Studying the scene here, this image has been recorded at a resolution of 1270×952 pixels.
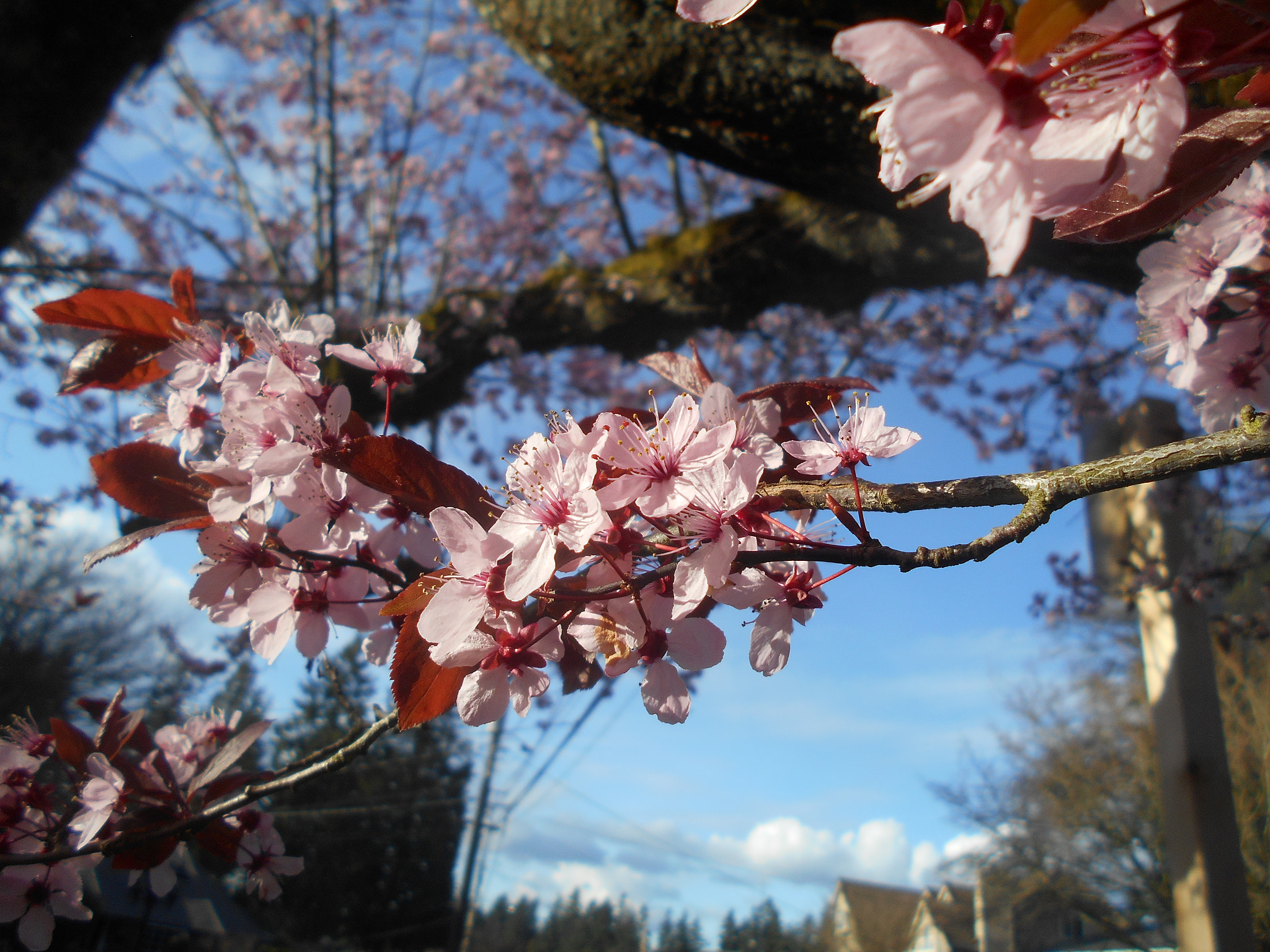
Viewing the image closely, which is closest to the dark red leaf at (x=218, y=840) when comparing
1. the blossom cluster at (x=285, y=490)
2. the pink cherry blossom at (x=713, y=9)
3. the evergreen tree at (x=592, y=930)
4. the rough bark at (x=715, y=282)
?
the blossom cluster at (x=285, y=490)

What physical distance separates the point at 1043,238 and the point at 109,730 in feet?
7.91

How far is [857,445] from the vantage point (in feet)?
2.00

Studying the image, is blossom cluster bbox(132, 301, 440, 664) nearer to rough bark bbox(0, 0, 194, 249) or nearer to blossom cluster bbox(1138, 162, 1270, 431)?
blossom cluster bbox(1138, 162, 1270, 431)

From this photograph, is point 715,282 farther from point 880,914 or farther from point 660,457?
point 880,914

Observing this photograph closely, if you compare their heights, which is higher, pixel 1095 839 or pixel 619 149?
pixel 619 149

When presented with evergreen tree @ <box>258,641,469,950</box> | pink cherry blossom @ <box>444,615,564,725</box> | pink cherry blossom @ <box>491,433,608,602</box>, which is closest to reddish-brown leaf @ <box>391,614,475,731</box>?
pink cherry blossom @ <box>444,615,564,725</box>

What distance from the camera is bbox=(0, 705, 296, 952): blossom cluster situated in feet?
3.16

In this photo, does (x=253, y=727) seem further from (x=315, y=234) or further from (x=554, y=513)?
(x=315, y=234)

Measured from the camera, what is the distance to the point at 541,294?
3650 millimetres

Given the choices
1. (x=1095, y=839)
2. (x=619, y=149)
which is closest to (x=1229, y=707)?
(x=1095, y=839)

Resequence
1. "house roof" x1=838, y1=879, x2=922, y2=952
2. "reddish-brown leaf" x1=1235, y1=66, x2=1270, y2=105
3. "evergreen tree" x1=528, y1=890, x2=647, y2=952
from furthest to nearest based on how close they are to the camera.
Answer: "evergreen tree" x1=528, y1=890, x2=647, y2=952 < "house roof" x1=838, y1=879, x2=922, y2=952 < "reddish-brown leaf" x1=1235, y1=66, x2=1270, y2=105

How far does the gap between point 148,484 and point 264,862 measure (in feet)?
2.31

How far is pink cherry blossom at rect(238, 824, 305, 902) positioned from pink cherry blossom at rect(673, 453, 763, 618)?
991mm

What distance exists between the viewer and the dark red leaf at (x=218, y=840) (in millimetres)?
1038
